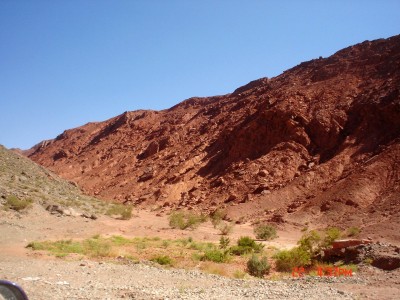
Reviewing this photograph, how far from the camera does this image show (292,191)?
35.7m

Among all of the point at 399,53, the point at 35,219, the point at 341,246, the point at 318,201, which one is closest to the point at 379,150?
the point at 318,201

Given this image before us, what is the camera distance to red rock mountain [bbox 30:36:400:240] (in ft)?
104

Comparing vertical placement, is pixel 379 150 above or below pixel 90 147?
below

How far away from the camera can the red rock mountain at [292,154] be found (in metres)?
31.7

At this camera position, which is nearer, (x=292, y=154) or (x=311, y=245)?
(x=311, y=245)

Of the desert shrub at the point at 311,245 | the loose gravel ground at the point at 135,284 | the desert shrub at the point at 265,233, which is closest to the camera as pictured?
the loose gravel ground at the point at 135,284

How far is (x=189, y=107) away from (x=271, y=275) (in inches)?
2718

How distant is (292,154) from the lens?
4116 centimetres

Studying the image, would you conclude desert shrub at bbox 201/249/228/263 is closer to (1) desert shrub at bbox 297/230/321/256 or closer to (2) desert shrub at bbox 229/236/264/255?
(2) desert shrub at bbox 229/236/264/255

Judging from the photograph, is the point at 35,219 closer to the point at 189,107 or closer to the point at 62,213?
the point at 62,213

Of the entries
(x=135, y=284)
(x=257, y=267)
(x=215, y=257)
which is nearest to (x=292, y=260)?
(x=257, y=267)

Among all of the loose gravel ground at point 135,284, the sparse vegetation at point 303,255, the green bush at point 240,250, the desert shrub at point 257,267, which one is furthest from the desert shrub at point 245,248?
the loose gravel ground at point 135,284

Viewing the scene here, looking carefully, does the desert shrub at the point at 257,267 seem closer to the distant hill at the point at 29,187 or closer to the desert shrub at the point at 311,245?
the desert shrub at the point at 311,245

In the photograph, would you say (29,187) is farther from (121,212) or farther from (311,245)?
(311,245)
